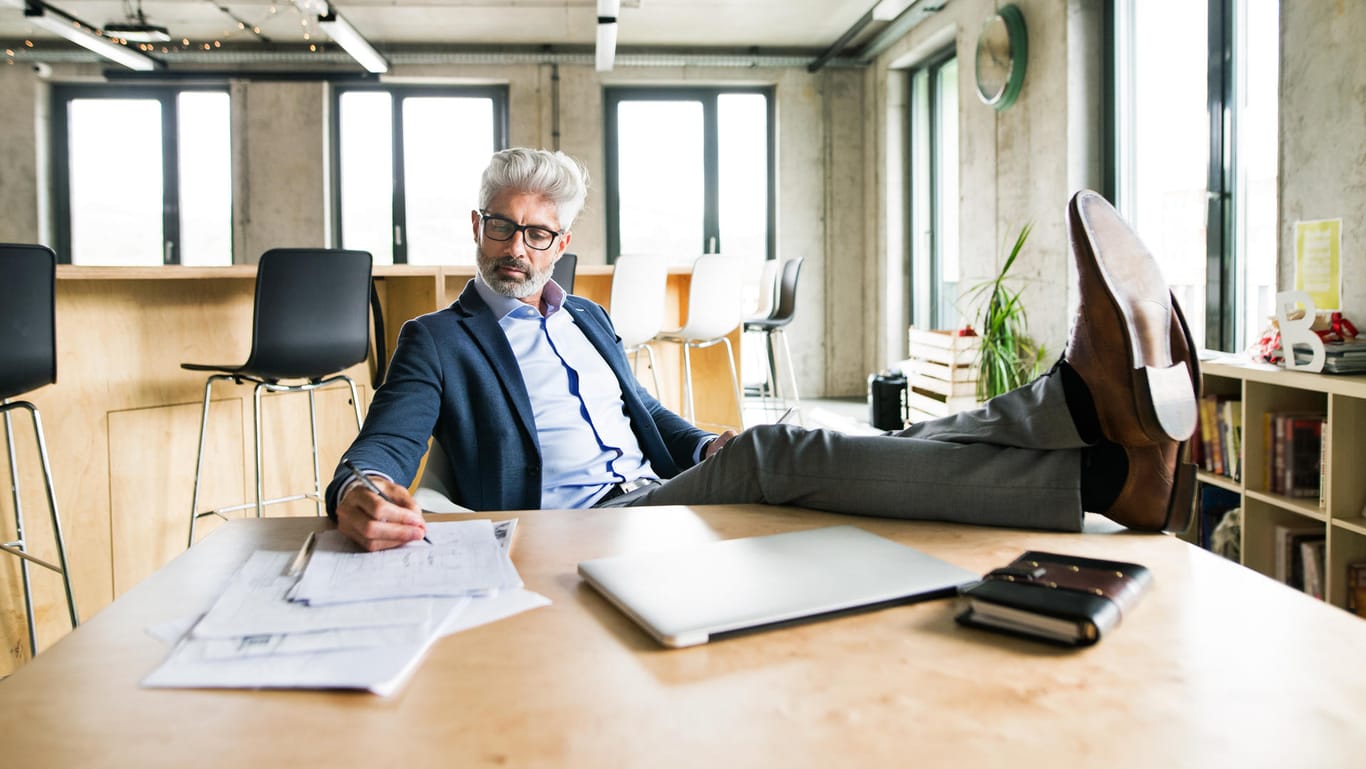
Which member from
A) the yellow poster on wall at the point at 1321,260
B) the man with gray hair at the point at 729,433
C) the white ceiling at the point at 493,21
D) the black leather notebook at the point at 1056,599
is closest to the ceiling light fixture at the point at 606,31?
the white ceiling at the point at 493,21

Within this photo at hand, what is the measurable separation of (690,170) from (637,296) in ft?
14.1

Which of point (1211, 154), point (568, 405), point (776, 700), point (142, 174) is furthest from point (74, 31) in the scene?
point (776, 700)

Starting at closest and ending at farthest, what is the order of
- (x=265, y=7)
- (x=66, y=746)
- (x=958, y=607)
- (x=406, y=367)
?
(x=66, y=746) → (x=958, y=607) → (x=406, y=367) → (x=265, y=7)

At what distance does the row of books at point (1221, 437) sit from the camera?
9.97 ft

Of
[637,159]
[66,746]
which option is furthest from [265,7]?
[66,746]

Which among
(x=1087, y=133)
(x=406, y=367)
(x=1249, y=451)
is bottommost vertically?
(x=1249, y=451)

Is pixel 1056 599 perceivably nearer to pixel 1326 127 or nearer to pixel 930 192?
pixel 1326 127

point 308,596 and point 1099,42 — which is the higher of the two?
point 1099,42

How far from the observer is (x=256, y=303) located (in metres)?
2.96

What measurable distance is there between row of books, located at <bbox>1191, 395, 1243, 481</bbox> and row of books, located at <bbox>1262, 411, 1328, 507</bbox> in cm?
13

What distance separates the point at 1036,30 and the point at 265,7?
5.26 meters

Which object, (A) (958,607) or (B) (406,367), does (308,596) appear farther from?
(B) (406,367)

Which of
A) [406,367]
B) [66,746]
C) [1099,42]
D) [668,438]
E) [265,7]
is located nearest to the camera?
[66,746]

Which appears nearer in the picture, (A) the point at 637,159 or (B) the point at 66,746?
(B) the point at 66,746
